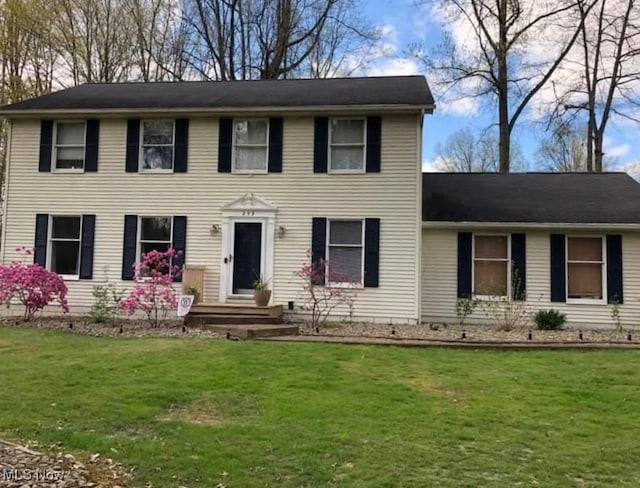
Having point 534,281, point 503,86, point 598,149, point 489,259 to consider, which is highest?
point 503,86

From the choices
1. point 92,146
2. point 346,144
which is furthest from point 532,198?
point 92,146

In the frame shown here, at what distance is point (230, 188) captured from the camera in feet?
41.8

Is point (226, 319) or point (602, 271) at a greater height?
point (602, 271)

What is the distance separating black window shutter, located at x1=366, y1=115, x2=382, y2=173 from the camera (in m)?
12.3

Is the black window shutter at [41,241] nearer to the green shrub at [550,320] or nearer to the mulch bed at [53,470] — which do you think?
the mulch bed at [53,470]

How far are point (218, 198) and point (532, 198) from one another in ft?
25.0

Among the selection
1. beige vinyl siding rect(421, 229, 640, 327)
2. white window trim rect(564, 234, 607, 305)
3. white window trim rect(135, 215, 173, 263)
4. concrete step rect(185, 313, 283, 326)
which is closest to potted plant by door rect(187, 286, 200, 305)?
concrete step rect(185, 313, 283, 326)

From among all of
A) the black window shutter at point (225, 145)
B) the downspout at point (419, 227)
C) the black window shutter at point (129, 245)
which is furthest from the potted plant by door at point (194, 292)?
the downspout at point (419, 227)

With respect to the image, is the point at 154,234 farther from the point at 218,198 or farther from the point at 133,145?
the point at 133,145

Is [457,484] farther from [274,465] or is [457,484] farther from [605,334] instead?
[605,334]

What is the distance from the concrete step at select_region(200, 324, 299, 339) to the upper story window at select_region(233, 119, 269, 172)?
12.7 feet

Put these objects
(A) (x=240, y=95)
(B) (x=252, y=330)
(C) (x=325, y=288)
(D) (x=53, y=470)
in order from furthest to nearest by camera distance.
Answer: (A) (x=240, y=95) < (C) (x=325, y=288) < (B) (x=252, y=330) < (D) (x=53, y=470)

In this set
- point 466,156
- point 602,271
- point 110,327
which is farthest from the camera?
point 466,156

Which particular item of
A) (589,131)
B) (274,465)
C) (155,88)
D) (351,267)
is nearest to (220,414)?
(274,465)
